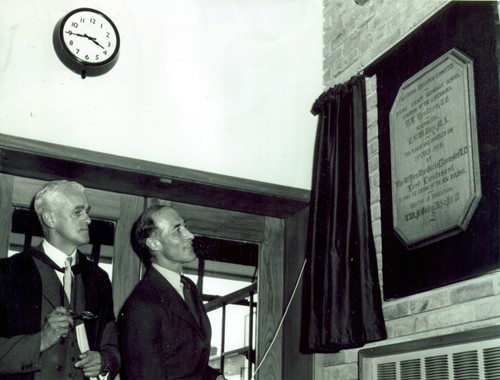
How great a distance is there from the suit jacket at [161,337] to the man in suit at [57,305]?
8 centimetres

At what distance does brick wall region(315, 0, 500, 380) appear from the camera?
2.70m

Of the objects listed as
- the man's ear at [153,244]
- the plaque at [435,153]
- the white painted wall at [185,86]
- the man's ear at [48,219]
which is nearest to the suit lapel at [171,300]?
the man's ear at [153,244]

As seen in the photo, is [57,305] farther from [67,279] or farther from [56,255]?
[56,255]

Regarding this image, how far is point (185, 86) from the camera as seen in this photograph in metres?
3.81

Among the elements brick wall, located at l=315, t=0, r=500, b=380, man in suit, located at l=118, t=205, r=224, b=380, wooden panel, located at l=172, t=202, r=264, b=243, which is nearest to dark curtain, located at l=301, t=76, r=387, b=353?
brick wall, located at l=315, t=0, r=500, b=380

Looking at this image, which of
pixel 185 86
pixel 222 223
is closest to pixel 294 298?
pixel 222 223

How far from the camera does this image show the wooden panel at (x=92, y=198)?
3529 millimetres

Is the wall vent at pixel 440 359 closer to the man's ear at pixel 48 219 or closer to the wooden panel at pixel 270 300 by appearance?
the wooden panel at pixel 270 300

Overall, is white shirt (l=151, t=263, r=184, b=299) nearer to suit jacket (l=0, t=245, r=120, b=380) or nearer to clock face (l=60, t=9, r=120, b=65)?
suit jacket (l=0, t=245, r=120, b=380)

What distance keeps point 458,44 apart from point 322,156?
1.01 m

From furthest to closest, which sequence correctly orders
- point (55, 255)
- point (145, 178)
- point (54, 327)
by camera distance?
point (145, 178), point (55, 255), point (54, 327)

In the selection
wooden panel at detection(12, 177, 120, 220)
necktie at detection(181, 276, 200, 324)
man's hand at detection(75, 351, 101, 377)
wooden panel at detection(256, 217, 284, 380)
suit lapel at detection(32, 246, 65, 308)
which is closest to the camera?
man's hand at detection(75, 351, 101, 377)

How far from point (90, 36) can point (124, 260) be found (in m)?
1.17

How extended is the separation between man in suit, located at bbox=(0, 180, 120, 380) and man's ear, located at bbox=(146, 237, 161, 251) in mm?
265
